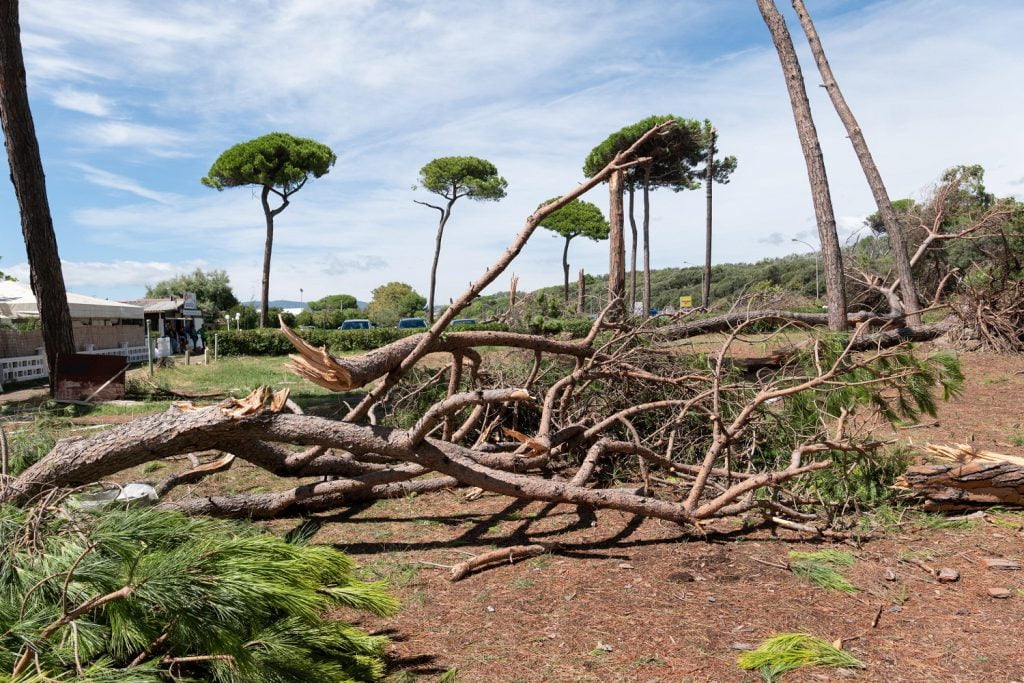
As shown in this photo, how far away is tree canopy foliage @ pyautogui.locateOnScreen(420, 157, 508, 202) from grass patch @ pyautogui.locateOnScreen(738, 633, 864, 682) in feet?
106

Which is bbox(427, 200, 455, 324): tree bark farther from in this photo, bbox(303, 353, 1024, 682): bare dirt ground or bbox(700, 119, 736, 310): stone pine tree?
bbox(303, 353, 1024, 682): bare dirt ground

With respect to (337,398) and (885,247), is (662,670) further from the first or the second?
(885,247)

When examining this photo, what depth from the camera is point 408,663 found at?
265cm

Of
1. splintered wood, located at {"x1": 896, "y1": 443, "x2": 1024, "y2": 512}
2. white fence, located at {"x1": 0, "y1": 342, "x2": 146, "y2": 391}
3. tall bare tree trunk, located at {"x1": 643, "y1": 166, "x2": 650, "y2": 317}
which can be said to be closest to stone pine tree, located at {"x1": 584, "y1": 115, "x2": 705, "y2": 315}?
tall bare tree trunk, located at {"x1": 643, "y1": 166, "x2": 650, "y2": 317}

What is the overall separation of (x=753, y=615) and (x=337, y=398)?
834cm

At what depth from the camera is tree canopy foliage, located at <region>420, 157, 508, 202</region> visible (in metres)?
33.6

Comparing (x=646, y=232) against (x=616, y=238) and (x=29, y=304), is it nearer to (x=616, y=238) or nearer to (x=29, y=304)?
(x=616, y=238)

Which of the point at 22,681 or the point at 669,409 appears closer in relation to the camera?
the point at 22,681

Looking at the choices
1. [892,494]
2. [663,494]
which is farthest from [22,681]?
[892,494]

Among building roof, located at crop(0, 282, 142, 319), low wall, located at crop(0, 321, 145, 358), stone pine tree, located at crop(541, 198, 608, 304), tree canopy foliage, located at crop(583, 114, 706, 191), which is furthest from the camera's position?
stone pine tree, located at crop(541, 198, 608, 304)

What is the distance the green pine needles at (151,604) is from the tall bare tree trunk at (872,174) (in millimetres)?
11298

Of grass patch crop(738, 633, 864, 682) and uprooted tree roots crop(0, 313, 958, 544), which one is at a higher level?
uprooted tree roots crop(0, 313, 958, 544)

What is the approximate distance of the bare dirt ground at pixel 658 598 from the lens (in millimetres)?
2602

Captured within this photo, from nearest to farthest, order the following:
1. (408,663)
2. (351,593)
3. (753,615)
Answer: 1. (351,593)
2. (408,663)
3. (753,615)
